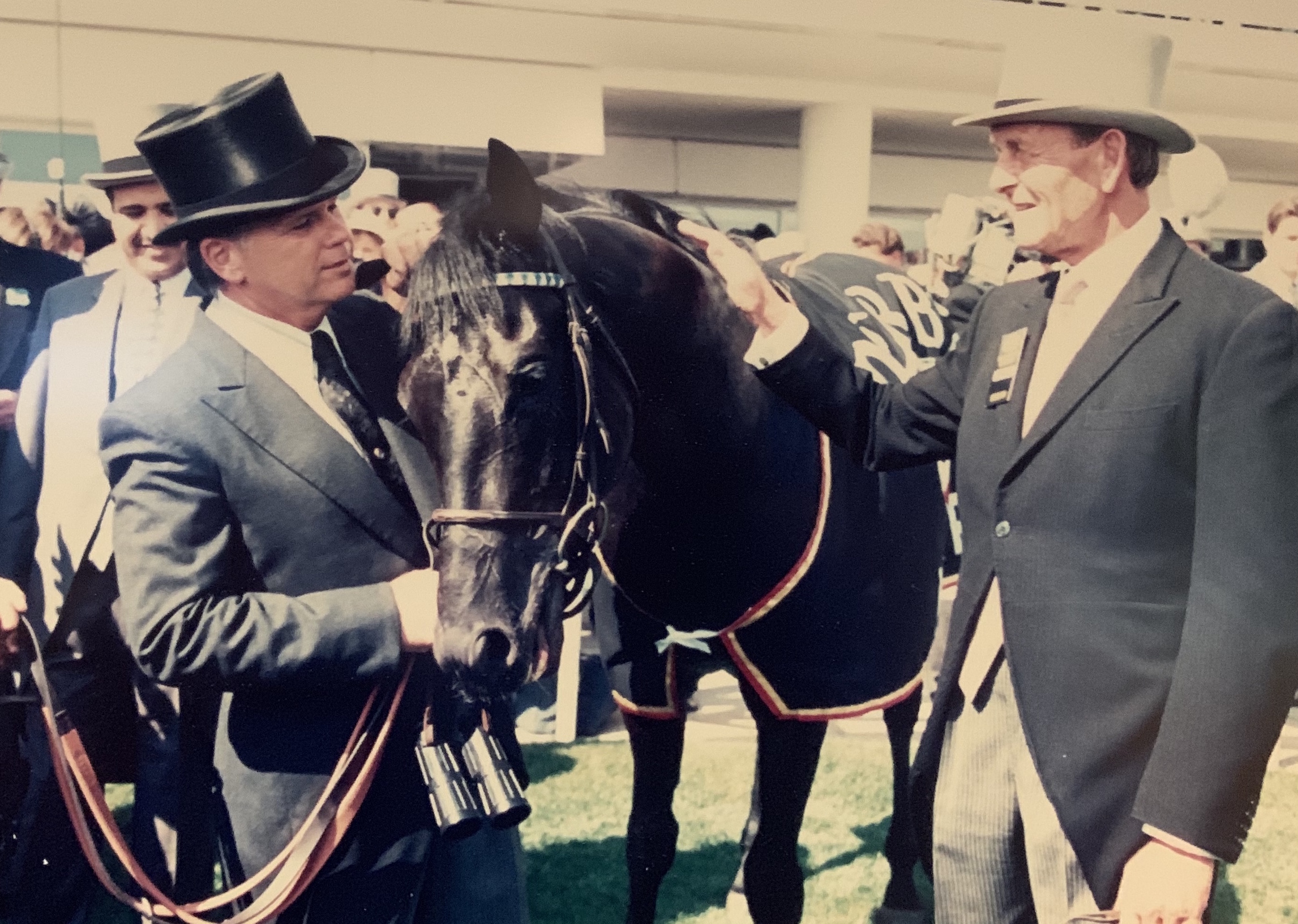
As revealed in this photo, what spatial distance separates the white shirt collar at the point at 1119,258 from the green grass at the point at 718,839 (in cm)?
213

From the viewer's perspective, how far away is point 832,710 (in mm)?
2463

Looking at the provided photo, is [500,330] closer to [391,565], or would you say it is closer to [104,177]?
[391,565]

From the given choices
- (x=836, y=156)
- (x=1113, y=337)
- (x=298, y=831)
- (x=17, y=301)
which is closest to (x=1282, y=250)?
(x=836, y=156)

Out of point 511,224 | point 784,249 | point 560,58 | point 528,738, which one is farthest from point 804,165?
point 528,738

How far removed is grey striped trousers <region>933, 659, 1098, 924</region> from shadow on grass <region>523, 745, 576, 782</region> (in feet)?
7.93

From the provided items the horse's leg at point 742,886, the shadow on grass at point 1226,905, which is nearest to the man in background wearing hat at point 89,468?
the horse's leg at point 742,886

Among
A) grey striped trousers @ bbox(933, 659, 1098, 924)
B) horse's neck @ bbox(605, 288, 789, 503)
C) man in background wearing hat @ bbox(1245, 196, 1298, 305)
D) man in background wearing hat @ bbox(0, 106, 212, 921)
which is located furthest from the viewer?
man in background wearing hat @ bbox(1245, 196, 1298, 305)

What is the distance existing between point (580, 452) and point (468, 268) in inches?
13.7

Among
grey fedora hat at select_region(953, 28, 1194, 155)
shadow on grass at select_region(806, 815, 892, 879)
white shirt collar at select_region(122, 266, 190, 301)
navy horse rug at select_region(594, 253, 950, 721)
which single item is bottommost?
shadow on grass at select_region(806, 815, 892, 879)

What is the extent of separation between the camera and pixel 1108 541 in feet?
4.73

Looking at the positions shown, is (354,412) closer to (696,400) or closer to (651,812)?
(696,400)

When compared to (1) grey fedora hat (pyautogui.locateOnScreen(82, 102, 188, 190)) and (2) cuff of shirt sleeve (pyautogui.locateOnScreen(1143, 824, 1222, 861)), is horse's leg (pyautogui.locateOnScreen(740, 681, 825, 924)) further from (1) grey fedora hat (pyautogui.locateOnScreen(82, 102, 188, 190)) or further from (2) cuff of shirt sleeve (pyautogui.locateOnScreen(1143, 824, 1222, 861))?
(1) grey fedora hat (pyautogui.locateOnScreen(82, 102, 188, 190))

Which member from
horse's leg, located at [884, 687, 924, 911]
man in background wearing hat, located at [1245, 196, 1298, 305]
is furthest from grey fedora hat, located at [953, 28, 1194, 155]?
man in background wearing hat, located at [1245, 196, 1298, 305]

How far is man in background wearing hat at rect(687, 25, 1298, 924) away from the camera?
134cm
